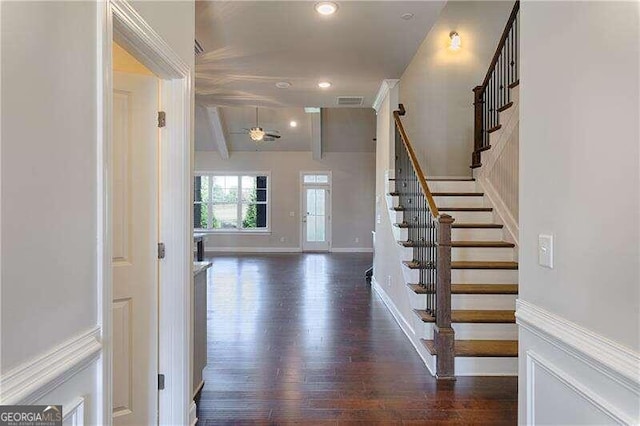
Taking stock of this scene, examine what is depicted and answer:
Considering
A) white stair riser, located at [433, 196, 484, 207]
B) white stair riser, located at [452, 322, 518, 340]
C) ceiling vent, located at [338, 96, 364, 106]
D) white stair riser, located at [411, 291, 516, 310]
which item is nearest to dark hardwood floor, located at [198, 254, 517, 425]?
white stair riser, located at [452, 322, 518, 340]

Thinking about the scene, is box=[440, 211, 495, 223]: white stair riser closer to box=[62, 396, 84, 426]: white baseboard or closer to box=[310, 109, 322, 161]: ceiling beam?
box=[62, 396, 84, 426]: white baseboard

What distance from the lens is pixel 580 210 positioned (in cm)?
116

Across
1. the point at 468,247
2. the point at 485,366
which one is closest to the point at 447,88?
the point at 468,247

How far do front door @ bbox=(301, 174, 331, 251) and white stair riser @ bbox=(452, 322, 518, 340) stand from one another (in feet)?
25.8

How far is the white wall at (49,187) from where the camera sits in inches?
35.6

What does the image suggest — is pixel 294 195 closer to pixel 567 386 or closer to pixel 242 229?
pixel 242 229

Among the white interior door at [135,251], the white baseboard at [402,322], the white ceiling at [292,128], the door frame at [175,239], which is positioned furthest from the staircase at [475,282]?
the white ceiling at [292,128]

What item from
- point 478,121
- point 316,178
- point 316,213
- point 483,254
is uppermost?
point 478,121

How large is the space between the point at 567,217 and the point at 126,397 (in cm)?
221

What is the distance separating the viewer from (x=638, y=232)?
93 cm

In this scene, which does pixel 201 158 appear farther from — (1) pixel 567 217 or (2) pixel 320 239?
(1) pixel 567 217

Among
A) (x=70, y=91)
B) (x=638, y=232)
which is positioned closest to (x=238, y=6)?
(x=70, y=91)

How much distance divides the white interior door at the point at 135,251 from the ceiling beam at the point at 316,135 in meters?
7.38

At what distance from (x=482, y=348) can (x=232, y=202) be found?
9.04 meters
